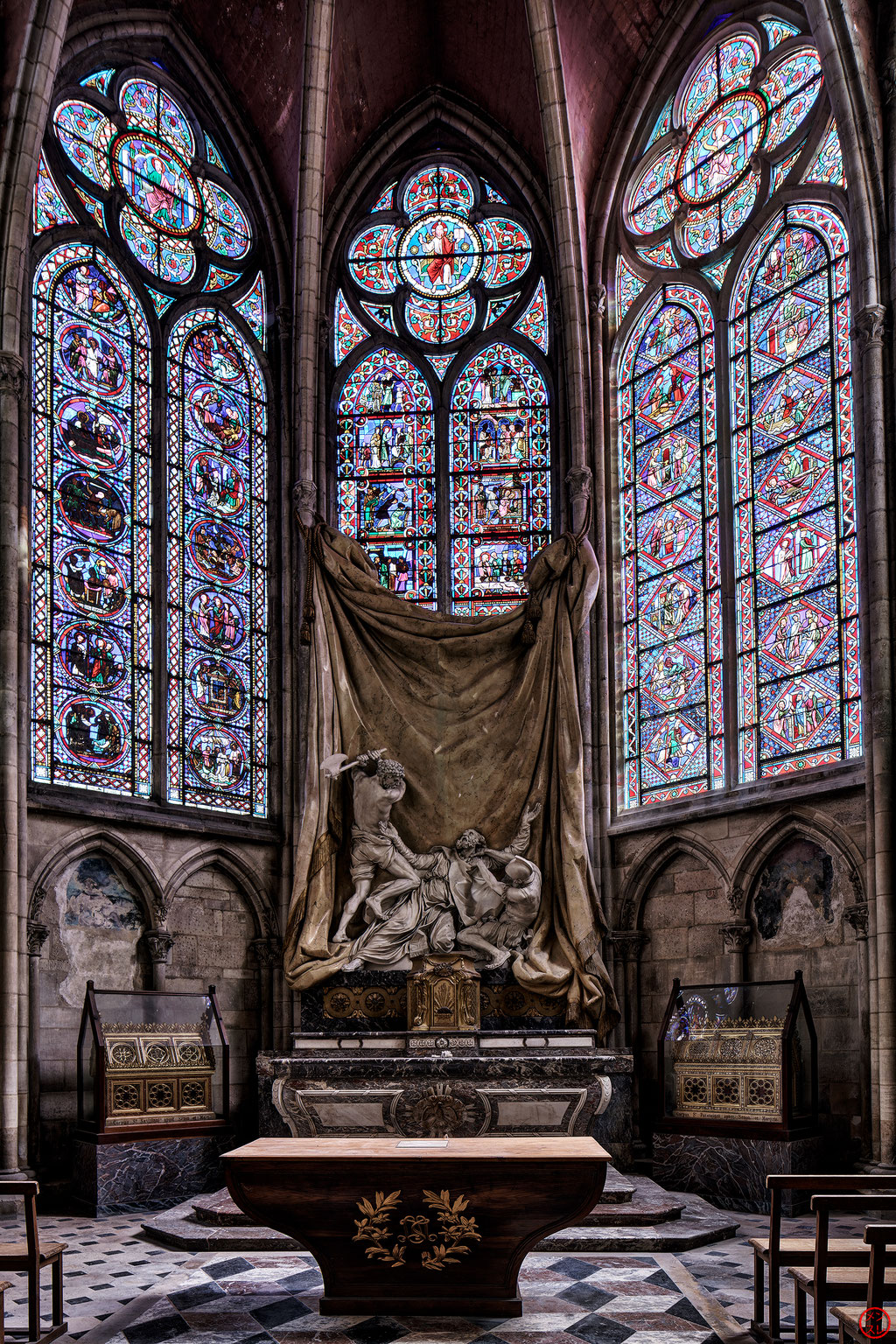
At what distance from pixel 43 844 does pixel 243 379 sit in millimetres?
5620

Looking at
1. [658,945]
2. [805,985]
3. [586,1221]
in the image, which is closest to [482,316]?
[658,945]

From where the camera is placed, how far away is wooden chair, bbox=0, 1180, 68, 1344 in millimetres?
5312

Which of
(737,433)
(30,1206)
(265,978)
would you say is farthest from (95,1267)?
(737,433)

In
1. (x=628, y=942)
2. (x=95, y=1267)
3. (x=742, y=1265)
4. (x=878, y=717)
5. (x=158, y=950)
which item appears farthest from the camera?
(x=628, y=942)

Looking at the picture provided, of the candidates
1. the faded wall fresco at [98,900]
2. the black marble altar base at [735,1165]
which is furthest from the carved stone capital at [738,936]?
the faded wall fresco at [98,900]

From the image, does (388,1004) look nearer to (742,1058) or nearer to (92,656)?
(742,1058)

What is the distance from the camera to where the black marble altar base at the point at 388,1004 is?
→ 9531 millimetres

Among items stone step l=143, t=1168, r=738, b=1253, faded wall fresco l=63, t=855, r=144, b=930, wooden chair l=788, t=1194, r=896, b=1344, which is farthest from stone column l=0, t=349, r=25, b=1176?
wooden chair l=788, t=1194, r=896, b=1344

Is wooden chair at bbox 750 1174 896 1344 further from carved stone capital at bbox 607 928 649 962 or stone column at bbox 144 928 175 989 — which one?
stone column at bbox 144 928 175 989

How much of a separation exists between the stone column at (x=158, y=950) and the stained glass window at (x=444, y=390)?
4.40m

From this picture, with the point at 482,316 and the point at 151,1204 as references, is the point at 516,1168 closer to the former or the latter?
the point at 151,1204

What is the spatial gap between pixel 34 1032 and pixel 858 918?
6.34m

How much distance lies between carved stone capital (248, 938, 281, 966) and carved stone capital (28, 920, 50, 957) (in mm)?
2483

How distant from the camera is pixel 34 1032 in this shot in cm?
1047
